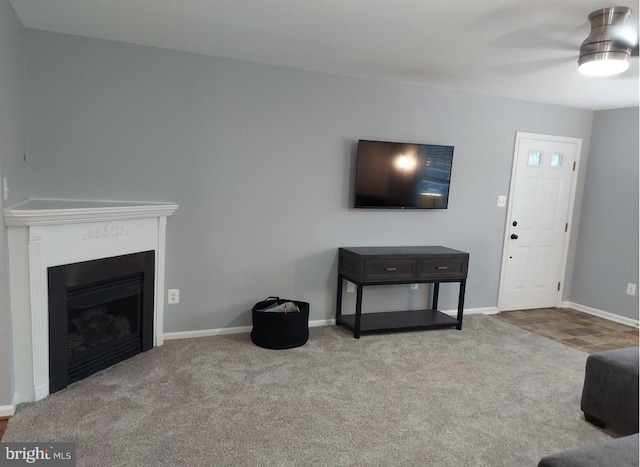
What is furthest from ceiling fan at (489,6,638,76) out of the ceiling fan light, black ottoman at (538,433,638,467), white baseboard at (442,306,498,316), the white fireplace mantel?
the white fireplace mantel

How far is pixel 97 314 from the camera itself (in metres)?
2.93

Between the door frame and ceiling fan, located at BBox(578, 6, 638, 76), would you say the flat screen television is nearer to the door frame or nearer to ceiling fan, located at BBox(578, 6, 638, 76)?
the door frame

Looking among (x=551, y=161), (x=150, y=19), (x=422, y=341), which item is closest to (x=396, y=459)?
(x=422, y=341)

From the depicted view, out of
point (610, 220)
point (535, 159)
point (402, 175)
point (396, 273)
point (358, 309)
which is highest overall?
point (535, 159)

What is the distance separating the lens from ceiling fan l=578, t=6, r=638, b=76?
2.20 meters

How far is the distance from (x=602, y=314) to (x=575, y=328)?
738 millimetres

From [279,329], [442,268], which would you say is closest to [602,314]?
[442,268]

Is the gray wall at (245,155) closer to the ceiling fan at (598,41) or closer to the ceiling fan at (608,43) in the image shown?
the ceiling fan at (598,41)

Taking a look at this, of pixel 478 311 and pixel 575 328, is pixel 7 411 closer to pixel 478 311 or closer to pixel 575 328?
pixel 478 311

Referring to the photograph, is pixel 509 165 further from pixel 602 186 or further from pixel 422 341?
pixel 422 341

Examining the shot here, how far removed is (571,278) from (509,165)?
174 centimetres

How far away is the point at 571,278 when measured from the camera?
518cm

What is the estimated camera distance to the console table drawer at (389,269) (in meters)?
3.69

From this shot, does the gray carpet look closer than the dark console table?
Yes
